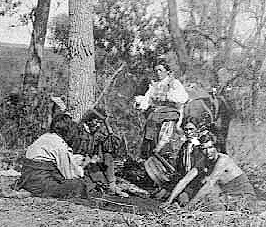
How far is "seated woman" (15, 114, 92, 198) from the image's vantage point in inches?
257

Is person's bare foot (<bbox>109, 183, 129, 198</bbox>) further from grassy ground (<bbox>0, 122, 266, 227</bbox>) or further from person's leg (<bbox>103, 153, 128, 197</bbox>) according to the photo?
grassy ground (<bbox>0, 122, 266, 227</bbox>)

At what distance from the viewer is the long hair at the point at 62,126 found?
702 centimetres

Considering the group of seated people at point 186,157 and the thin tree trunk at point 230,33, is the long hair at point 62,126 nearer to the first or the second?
the group of seated people at point 186,157

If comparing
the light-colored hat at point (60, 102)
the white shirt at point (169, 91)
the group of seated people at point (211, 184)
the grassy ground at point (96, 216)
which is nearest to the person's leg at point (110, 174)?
the grassy ground at point (96, 216)

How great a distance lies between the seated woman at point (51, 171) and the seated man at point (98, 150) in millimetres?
305

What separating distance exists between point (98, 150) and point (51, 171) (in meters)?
0.83

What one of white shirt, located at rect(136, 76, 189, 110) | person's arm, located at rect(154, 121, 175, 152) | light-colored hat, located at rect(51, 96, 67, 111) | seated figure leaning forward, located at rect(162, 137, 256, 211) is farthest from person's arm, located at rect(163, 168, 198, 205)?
light-colored hat, located at rect(51, 96, 67, 111)

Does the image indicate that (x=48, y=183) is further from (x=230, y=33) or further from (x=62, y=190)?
(x=230, y=33)

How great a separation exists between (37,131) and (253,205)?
410 centimetres

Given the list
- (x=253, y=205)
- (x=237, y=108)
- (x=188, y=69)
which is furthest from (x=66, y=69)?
(x=253, y=205)

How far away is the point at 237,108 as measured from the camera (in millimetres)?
7809

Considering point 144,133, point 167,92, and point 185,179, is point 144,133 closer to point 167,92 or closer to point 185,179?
point 167,92

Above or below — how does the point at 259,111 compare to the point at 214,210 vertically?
above

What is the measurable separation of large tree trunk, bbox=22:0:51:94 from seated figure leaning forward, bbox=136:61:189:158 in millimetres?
3537
